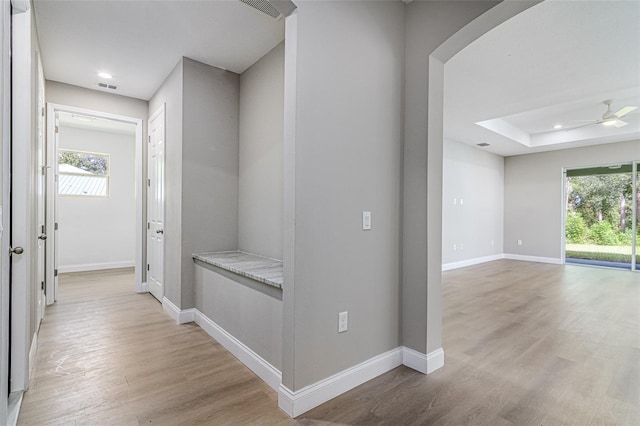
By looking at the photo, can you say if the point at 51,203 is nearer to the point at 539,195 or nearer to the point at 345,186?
the point at 345,186

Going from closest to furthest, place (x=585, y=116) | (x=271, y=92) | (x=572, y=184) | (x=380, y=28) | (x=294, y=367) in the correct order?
(x=294, y=367) → (x=380, y=28) → (x=271, y=92) → (x=585, y=116) → (x=572, y=184)

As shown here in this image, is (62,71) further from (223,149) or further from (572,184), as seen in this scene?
(572,184)

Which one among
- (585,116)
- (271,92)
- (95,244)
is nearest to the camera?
(271,92)

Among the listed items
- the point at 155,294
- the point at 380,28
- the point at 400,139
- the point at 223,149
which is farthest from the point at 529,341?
the point at 155,294

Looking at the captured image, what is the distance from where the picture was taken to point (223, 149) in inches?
139

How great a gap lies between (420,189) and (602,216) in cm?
716

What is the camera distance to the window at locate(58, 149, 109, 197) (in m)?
5.88

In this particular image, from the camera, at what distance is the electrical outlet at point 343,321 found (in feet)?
6.67

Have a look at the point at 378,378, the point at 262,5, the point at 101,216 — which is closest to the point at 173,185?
the point at 262,5

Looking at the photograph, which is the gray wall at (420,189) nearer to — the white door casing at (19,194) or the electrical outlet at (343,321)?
the electrical outlet at (343,321)

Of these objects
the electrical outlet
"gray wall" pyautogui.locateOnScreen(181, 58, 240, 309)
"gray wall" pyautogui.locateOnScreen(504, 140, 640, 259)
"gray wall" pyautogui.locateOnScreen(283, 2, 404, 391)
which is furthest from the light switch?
"gray wall" pyautogui.locateOnScreen(504, 140, 640, 259)

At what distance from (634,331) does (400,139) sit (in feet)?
10.3

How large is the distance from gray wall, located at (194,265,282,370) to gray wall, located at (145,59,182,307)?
12.9 inches

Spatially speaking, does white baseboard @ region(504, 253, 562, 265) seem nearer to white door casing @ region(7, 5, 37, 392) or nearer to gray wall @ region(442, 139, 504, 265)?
gray wall @ region(442, 139, 504, 265)
